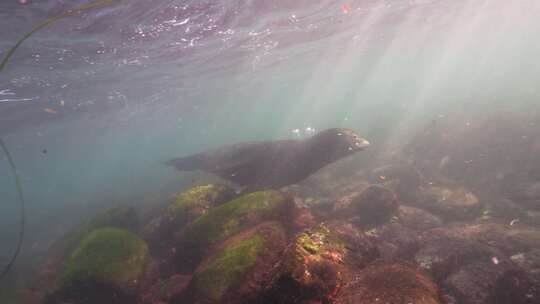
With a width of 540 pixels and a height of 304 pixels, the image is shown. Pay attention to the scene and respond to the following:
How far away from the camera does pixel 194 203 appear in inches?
356

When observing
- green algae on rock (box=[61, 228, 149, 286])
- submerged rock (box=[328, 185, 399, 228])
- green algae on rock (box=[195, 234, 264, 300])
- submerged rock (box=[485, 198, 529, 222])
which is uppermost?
green algae on rock (box=[195, 234, 264, 300])

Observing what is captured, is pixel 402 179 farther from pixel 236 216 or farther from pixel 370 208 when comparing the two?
pixel 236 216

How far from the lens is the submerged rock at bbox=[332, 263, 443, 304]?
12.2 ft

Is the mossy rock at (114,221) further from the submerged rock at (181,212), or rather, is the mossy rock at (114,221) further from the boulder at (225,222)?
the boulder at (225,222)

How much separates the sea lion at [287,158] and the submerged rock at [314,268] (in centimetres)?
541

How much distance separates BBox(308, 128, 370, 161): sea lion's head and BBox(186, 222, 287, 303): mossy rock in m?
5.05

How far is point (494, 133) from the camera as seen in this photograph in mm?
16281

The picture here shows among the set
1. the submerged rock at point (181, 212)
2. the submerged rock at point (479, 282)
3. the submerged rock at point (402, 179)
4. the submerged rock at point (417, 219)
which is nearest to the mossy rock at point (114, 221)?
the submerged rock at point (181, 212)

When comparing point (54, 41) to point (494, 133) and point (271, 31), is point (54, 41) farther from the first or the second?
point (494, 133)

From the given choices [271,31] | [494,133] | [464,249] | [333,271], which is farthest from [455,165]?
[271,31]

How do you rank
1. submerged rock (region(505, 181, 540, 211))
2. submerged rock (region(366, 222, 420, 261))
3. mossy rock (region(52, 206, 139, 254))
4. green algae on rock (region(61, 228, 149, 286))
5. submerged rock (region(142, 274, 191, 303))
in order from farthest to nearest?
mossy rock (region(52, 206, 139, 254)), submerged rock (region(505, 181, 540, 211)), submerged rock (region(366, 222, 420, 261)), green algae on rock (region(61, 228, 149, 286)), submerged rock (region(142, 274, 191, 303))

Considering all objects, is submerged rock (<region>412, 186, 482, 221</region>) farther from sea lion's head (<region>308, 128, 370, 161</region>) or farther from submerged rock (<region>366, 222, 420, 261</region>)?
sea lion's head (<region>308, 128, 370, 161</region>)

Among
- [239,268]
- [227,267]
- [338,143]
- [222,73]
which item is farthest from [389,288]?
[222,73]

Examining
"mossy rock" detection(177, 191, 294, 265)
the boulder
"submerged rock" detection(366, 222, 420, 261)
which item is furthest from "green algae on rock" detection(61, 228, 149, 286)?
"submerged rock" detection(366, 222, 420, 261)
